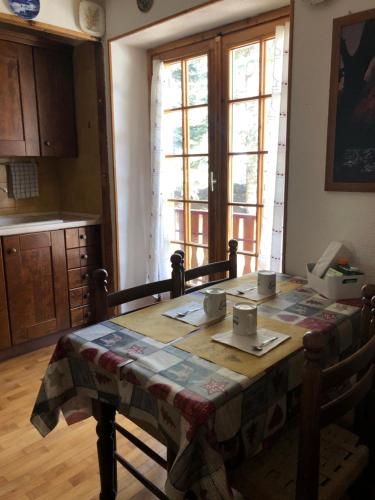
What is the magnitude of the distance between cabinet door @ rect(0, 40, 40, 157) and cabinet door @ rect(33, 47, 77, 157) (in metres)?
0.06

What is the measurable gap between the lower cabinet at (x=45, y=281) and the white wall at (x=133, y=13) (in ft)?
4.66

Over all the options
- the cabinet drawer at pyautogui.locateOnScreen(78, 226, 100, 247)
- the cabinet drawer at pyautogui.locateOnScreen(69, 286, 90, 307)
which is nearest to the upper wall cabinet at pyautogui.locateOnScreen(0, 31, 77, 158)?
the cabinet drawer at pyautogui.locateOnScreen(78, 226, 100, 247)

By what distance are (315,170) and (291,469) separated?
1.29 m

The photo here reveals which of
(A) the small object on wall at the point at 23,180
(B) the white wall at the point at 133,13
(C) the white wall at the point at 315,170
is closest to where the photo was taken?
(C) the white wall at the point at 315,170

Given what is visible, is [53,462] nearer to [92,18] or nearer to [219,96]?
[219,96]

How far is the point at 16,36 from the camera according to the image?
2.72 m

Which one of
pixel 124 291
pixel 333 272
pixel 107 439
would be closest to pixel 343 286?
pixel 333 272

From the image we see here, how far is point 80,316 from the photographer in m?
3.10

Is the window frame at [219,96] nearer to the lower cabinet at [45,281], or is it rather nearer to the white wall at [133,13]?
the white wall at [133,13]

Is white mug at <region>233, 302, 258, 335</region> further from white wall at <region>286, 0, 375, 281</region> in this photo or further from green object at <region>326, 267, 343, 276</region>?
white wall at <region>286, 0, 375, 281</region>

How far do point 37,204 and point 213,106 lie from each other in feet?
5.64

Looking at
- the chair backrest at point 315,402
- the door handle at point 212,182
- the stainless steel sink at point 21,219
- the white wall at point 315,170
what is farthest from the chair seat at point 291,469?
the stainless steel sink at point 21,219

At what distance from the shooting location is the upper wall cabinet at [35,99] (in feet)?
9.03

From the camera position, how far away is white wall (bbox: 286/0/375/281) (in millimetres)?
1743
